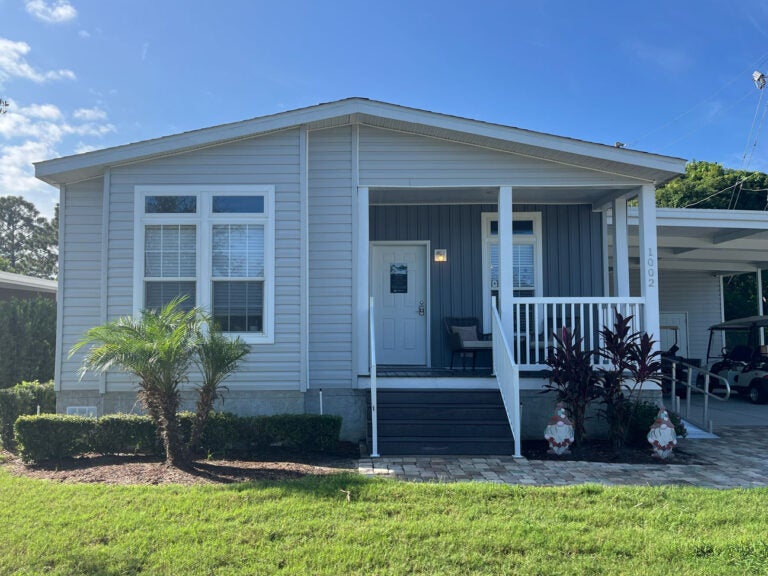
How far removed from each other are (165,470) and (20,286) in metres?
10.6

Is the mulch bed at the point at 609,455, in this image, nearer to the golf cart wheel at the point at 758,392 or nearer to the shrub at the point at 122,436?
the shrub at the point at 122,436

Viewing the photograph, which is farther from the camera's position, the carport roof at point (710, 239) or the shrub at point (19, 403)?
the carport roof at point (710, 239)

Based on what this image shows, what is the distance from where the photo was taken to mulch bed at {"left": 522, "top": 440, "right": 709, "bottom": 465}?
6.13 metres

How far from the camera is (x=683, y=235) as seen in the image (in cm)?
1088

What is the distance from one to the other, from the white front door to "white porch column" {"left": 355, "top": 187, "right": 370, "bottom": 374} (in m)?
1.66

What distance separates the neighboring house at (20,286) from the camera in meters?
13.3

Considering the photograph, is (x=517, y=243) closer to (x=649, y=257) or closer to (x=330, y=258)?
(x=649, y=257)

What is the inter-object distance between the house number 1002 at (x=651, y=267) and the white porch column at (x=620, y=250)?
635 mm

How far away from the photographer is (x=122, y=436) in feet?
19.9

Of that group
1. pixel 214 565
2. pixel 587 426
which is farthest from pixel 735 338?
pixel 214 565

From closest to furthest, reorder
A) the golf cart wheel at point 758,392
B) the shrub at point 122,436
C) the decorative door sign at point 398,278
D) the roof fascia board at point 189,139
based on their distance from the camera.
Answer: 1. the shrub at point 122,436
2. the roof fascia board at point 189,139
3. the decorative door sign at point 398,278
4. the golf cart wheel at point 758,392

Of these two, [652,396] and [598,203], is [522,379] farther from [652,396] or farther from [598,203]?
[598,203]

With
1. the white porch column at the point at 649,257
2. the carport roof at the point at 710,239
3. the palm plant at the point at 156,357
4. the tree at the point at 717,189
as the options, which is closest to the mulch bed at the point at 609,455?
the white porch column at the point at 649,257

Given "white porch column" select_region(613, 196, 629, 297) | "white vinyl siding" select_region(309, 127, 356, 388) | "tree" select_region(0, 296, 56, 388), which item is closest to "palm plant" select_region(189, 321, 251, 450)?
"white vinyl siding" select_region(309, 127, 356, 388)
